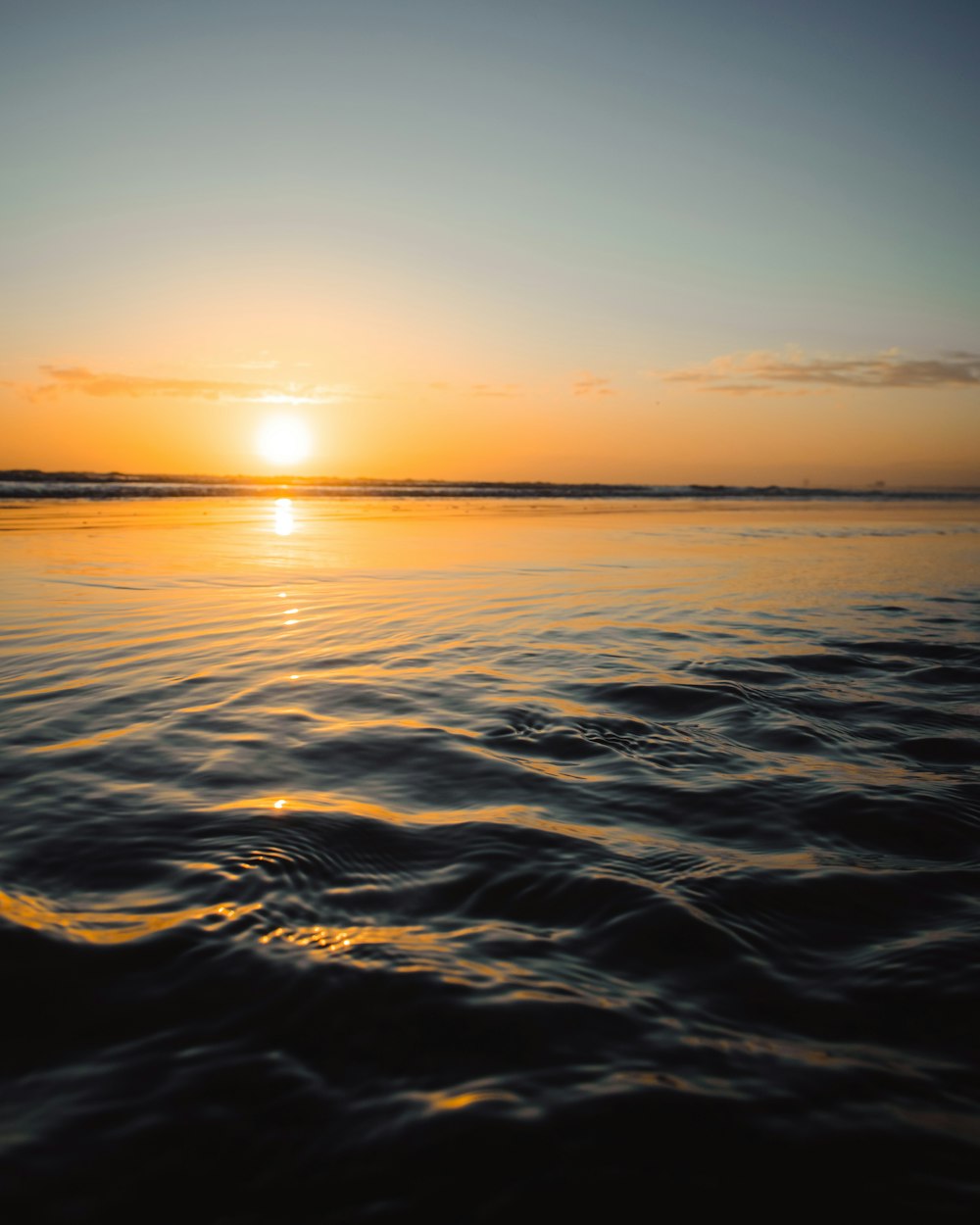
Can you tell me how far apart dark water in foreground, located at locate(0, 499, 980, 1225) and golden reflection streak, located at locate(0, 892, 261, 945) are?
18 mm

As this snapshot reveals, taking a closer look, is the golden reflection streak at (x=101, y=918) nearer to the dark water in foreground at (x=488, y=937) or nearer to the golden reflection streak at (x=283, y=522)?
the dark water in foreground at (x=488, y=937)

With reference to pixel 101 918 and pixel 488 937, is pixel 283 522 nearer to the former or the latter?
pixel 101 918

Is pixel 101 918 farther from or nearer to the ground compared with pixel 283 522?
nearer to the ground

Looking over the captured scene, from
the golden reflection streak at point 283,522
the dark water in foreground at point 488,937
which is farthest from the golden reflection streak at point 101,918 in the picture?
the golden reflection streak at point 283,522

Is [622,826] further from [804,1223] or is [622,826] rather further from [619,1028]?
[804,1223]

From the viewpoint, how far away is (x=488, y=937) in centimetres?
306

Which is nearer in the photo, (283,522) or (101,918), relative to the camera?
(101,918)

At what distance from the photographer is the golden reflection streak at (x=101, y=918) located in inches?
118

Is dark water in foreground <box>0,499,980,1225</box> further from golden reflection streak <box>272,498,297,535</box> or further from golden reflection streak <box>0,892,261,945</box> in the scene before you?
golden reflection streak <box>272,498,297,535</box>

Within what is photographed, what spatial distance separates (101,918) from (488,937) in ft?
5.03

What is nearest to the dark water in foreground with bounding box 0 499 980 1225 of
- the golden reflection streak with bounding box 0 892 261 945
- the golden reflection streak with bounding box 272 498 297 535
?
the golden reflection streak with bounding box 0 892 261 945

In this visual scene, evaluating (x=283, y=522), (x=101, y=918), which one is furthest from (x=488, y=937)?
(x=283, y=522)

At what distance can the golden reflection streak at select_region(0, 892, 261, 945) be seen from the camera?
3006mm

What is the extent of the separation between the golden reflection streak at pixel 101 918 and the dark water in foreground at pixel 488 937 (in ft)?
0.06
